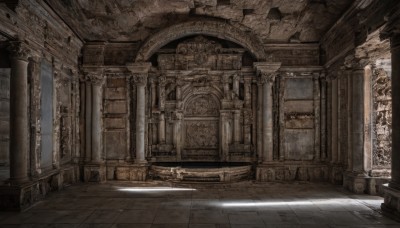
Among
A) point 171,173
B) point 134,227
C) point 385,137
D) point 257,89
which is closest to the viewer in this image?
point 134,227

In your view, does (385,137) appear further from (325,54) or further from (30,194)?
(30,194)

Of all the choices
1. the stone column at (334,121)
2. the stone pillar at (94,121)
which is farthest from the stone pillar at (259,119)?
the stone pillar at (94,121)

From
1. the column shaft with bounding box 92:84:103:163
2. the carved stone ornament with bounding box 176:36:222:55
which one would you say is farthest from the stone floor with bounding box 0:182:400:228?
the carved stone ornament with bounding box 176:36:222:55

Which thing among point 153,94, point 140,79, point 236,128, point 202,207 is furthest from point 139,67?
point 202,207

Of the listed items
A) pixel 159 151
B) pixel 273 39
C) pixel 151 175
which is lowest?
pixel 151 175

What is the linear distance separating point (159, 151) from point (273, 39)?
560 cm

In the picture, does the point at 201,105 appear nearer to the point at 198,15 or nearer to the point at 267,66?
the point at 267,66

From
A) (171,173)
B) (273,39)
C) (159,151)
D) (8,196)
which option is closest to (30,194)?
(8,196)

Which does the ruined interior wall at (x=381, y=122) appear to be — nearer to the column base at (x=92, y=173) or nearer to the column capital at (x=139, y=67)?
the column capital at (x=139, y=67)

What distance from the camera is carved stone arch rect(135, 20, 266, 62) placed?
8.91 metres

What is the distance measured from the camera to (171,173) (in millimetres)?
8641

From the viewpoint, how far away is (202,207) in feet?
19.8

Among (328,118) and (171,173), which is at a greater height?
(328,118)

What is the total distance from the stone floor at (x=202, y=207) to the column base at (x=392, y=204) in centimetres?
16
